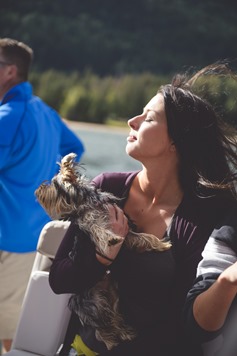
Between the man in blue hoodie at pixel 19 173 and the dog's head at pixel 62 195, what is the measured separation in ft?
5.07

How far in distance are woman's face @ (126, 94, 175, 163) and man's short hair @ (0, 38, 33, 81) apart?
6.13 ft

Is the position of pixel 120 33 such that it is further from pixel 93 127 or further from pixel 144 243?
pixel 144 243

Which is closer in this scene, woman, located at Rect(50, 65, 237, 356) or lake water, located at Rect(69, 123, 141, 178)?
woman, located at Rect(50, 65, 237, 356)

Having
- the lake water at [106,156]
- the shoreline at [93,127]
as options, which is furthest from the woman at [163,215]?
the shoreline at [93,127]

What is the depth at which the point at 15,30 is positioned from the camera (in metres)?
61.9

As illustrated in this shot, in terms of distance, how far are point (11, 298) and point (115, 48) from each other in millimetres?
62077

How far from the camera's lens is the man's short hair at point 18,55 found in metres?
3.59

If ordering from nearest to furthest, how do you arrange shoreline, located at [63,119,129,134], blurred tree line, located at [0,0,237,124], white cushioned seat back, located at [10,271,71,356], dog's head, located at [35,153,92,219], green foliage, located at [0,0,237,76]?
dog's head, located at [35,153,92,219]
white cushioned seat back, located at [10,271,71,356]
shoreline, located at [63,119,129,134]
blurred tree line, located at [0,0,237,124]
green foliage, located at [0,0,237,76]

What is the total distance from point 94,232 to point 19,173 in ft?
5.73

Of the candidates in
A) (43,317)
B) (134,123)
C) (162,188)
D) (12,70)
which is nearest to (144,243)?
(162,188)

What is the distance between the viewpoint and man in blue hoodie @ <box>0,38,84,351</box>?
330cm

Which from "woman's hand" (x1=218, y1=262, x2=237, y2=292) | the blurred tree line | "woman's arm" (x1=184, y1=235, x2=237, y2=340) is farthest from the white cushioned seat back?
the blurred tree line

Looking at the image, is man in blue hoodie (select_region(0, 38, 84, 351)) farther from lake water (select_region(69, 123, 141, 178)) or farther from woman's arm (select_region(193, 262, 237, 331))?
woman's arm (select_region(193, 262, 237, 331))

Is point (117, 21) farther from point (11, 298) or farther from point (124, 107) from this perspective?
point (11, 298)
